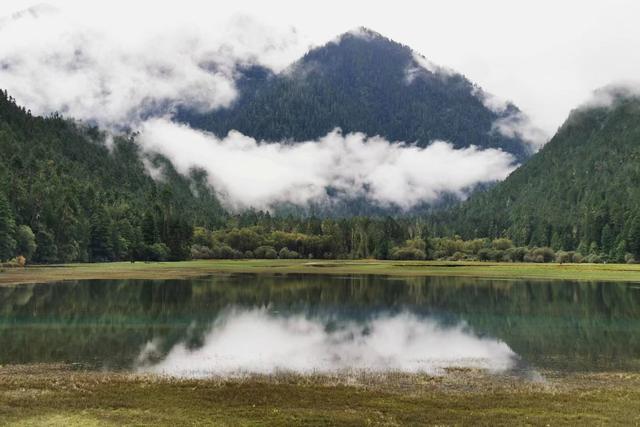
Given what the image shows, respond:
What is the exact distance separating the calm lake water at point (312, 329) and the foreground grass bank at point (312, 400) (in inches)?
177

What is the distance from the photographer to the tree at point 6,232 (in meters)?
164

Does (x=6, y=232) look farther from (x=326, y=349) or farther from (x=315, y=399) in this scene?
(x=315, y=399)

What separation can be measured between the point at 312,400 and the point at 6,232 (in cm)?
15697

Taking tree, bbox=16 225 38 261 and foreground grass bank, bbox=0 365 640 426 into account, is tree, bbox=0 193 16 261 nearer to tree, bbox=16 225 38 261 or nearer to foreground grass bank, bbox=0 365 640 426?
tree, bbox=16 225 38 261

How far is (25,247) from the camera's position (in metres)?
177

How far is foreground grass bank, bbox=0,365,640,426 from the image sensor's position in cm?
2756

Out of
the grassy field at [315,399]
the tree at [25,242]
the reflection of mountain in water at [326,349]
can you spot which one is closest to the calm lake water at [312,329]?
the reflection of mountain in water at [326,349]

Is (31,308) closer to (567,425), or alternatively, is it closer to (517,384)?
(517,384)

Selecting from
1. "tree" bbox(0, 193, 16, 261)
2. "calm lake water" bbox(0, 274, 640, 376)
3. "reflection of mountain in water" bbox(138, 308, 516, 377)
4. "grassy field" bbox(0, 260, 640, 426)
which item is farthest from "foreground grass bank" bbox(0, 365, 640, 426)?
"tree" bbox(0, 193, 16, 261)

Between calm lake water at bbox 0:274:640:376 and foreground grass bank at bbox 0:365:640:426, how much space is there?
450 cm

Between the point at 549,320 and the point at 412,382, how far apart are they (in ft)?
124

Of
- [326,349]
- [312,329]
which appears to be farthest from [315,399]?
[312,329]

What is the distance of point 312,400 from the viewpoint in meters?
31.5

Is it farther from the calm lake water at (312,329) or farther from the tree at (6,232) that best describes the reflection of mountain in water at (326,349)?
the tree at (6,232)
